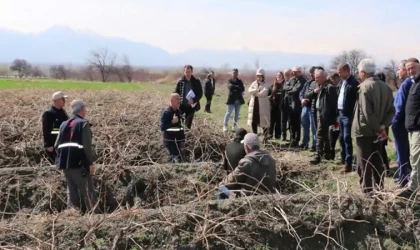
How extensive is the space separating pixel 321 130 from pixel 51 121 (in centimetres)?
466

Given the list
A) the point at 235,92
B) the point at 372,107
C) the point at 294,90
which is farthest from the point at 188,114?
the point at 372,107

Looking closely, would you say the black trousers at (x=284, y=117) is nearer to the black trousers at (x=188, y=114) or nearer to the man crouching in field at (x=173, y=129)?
the black trousers at (x=188, y=114)

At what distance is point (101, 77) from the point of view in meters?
59.5

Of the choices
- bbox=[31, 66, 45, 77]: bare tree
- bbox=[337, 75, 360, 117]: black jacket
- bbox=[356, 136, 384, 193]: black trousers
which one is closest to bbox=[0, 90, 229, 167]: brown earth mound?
bbox=[337, 75, 360, 117]: black jacket

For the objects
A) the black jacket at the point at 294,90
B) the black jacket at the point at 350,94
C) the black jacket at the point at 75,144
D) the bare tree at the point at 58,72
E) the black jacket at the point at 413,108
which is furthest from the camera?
the bare tree at the point at 58,72

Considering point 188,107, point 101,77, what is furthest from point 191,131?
point 101,77

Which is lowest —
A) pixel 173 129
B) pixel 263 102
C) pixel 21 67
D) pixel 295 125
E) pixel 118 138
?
pixel 118 138

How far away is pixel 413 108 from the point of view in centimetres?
616

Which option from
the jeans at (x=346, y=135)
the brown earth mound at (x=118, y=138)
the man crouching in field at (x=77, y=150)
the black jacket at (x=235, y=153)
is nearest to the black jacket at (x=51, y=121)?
the brown earth mound at (x=118, y=138)

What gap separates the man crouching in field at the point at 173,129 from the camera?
8.62 m

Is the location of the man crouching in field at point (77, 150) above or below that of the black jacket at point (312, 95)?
below

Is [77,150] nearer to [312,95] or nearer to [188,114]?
[188,114]

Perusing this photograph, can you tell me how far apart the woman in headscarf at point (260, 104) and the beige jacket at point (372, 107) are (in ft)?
15.1

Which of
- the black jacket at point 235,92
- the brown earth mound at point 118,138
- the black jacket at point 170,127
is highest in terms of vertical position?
the black jacket at point 235,92
